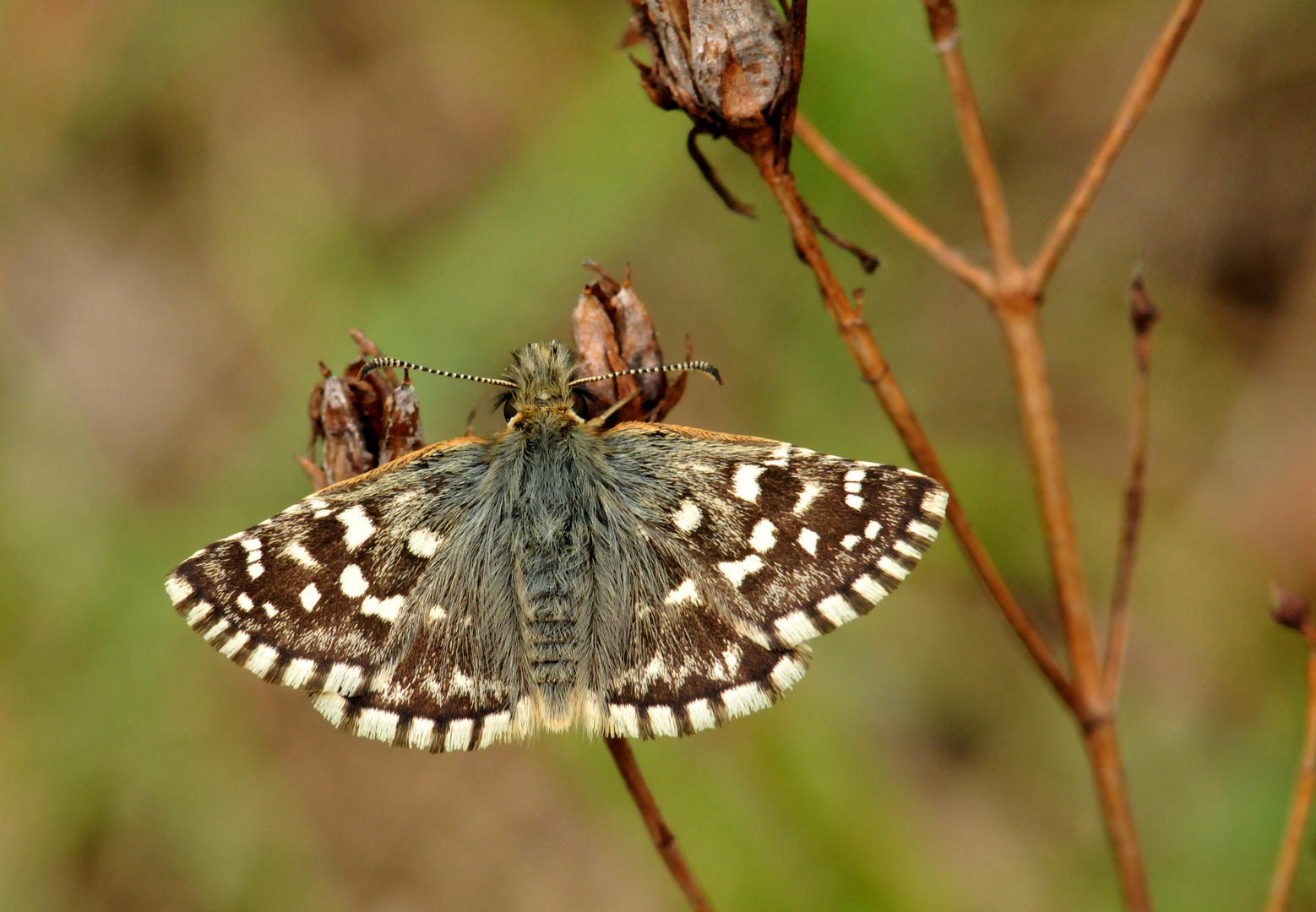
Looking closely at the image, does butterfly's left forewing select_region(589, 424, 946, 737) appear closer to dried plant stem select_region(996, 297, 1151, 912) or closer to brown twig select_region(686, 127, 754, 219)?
dried plant stem select_region(996, 297, 1151, 912)

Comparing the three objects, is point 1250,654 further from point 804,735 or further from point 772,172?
point 772,172

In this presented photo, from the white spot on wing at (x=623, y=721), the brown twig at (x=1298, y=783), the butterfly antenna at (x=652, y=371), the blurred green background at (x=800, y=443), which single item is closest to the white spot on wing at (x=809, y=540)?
the butterfly antenna at (x=652, y=371)

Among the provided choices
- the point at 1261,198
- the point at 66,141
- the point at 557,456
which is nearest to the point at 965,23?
the point at 1261,198

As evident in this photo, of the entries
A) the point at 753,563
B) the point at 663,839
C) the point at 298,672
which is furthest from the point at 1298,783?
the point at 298,672

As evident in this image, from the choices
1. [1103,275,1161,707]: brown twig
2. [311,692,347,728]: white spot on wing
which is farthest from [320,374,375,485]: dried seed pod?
[1103,275,1161,707]: brown twig

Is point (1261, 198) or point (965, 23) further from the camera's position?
point (1261, 198)

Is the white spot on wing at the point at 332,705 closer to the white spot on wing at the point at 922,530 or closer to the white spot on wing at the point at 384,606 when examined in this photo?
the white spot on wing at the point at 384,606
